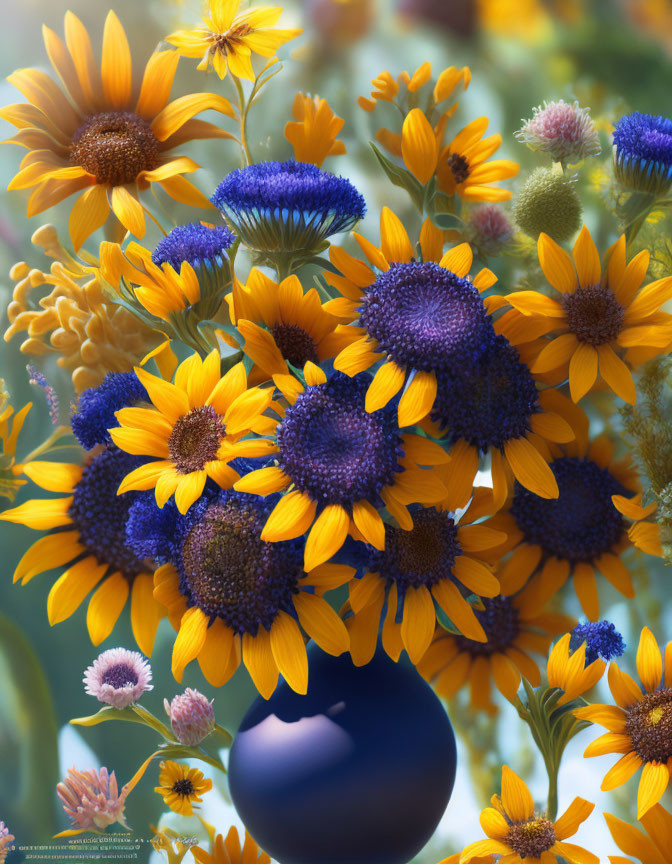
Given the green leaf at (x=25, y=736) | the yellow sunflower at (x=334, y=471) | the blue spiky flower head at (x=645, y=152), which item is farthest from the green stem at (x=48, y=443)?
the blue spiky flower head at (x=645, y=152)

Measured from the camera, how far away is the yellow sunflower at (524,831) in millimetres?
531

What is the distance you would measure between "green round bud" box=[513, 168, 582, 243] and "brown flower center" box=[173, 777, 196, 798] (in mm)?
485

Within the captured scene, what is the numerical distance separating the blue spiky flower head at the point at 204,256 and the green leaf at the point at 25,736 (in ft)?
1.09

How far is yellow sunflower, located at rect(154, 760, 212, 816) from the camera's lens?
62 cm

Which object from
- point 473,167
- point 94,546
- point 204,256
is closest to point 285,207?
point 204,256

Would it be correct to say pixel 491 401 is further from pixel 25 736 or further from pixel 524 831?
pixel 25 736

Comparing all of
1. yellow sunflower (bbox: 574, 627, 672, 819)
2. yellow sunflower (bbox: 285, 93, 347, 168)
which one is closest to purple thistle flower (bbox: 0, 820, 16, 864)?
yellow sunflower (bbox: 574, 627, 672, 819)

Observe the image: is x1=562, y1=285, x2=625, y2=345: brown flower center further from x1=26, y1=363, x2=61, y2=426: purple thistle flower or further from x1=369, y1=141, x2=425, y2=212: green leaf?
x1=26, y1=363, x2=61, y2=426: purple thistle flower

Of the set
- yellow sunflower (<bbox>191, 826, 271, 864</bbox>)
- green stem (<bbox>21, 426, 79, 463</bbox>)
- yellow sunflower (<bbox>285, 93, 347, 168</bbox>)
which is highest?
yellow sunflower (<bbox>285, 93, 347, 168</bbox>)

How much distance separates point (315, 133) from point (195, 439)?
261 millimetres

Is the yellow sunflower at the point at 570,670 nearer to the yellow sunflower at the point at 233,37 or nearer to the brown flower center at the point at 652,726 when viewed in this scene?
the brown flower center at the point at 652,726

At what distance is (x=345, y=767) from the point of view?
0.50 meters

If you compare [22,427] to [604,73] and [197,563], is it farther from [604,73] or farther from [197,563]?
[604,73]

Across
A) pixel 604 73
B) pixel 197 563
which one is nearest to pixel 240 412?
pixel 197 563
